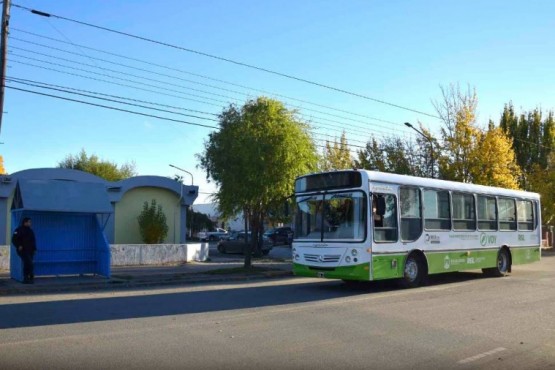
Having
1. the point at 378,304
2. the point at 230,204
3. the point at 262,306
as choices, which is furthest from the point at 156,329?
the point at 230,204

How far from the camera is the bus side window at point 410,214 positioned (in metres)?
14.4

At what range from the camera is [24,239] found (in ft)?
48.6

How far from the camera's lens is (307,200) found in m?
14.7

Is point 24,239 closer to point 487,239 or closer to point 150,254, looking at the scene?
point 150,254

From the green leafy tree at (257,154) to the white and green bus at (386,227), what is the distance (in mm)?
3705

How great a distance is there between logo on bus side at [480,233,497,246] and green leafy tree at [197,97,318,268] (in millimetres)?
6551

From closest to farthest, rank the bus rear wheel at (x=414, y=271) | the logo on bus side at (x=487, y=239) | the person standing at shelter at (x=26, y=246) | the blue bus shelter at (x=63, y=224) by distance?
the bus rear wheel at (x=414, y=271), the person standing at shelter at (x=26, y=246), the blue bus shelter at (x=63, y=224), the logo on bus side at (x=487, y=239)

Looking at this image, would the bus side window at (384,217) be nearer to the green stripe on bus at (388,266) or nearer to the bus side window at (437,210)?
the green stripe on bus at (388,266)

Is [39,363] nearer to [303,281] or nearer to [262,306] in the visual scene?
[262,306]

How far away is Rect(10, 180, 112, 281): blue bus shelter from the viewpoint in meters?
15.9

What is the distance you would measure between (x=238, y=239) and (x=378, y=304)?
75.4 ft

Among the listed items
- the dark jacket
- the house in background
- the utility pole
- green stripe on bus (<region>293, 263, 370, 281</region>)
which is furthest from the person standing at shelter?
the house in background

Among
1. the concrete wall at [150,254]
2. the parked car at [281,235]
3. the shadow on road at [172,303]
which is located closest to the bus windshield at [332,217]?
the shadow on road at [172,303]

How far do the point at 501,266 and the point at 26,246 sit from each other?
15214 millimetres
